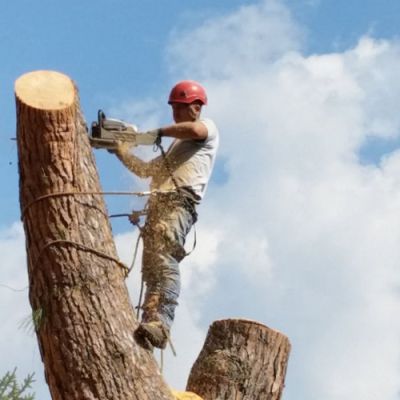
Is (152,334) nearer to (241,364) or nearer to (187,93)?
(241,364)

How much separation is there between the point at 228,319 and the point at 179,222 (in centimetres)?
78

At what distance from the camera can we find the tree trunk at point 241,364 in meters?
6.58

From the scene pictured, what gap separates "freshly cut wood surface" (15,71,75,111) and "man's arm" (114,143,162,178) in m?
0.89

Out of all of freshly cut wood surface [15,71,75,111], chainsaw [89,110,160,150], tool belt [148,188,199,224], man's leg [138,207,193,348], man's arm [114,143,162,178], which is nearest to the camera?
freshly cut wood surface [15,71,75,111]

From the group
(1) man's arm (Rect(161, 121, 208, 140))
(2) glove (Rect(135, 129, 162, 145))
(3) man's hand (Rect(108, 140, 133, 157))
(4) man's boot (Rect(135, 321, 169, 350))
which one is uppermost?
(1) man's arm (Rect(161, 121, 208, 140))

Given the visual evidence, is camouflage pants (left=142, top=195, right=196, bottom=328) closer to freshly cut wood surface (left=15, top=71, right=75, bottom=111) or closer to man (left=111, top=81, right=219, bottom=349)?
man (left=111, top=81, right=219, bottom=349)

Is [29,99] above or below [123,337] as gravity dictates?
above

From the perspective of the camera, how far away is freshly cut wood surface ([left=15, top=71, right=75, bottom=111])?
18.5 ft

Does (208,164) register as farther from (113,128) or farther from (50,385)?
(50,385)

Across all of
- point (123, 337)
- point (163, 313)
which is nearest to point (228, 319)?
point (163, 313)

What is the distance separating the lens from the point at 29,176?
18.5ft

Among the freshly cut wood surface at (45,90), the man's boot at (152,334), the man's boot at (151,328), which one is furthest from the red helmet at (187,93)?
the man's boot at (152,334)

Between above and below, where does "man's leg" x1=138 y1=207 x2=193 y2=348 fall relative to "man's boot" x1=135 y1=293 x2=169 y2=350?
above

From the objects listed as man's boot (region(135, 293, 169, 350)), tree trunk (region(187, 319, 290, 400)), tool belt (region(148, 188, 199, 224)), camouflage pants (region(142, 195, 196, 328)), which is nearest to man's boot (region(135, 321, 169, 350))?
man's boot (region(135, 293, 169, 350))
